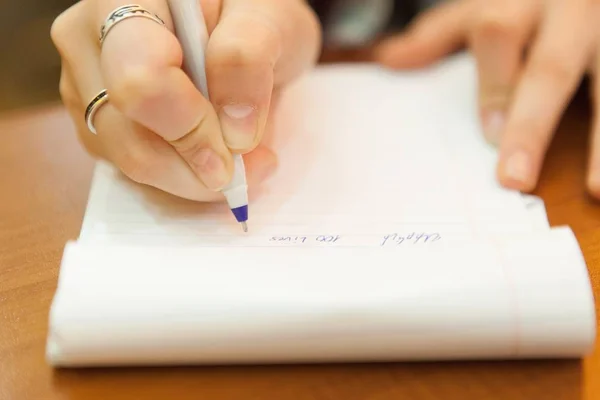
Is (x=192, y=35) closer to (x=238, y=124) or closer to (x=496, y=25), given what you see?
(x=238, y=124)

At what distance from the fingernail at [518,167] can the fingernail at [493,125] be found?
1.4 inches

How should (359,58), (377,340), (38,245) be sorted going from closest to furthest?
(377,340)
(38,245)
(359,58)

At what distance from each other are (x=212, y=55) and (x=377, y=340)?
18 centimetres

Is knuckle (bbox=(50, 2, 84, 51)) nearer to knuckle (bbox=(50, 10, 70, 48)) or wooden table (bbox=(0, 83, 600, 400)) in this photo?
knuckle (bbox=(50, 10, 70, 48))

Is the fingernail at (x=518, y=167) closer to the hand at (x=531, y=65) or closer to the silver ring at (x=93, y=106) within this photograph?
the hand at (x=531, y=65)

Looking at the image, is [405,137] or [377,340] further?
[405,137]

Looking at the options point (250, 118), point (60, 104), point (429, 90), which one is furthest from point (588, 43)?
point (60, 104)

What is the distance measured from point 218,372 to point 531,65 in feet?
1.17

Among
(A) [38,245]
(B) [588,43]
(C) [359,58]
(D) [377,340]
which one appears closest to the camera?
(D) [377,340]

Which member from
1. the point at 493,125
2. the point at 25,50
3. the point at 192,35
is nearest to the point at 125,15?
the point at 192,35

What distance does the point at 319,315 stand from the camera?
0.34 meters

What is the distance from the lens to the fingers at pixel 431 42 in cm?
62

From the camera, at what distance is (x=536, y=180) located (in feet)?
1.58

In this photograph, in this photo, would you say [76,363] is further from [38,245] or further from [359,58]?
[359,58]
